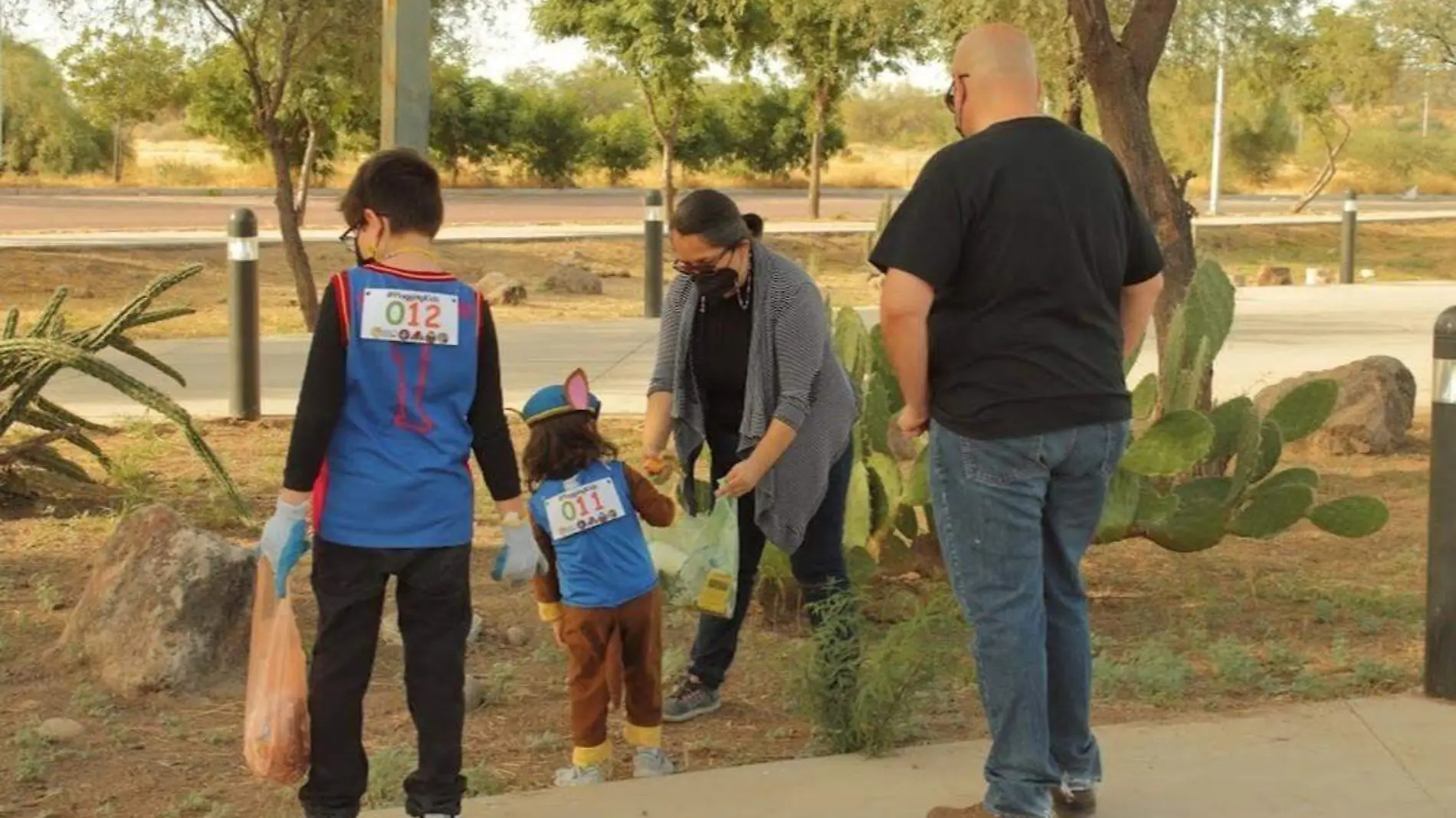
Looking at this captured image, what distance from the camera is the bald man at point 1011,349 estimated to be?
170 inches

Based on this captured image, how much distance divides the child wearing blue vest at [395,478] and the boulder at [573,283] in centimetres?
1755

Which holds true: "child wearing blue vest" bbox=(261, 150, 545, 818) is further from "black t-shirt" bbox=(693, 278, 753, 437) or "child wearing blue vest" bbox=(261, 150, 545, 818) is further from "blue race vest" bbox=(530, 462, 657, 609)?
"black t-shirt" bbox=(693, 278, 753, 437)

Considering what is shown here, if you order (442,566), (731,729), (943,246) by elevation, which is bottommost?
(731,729)

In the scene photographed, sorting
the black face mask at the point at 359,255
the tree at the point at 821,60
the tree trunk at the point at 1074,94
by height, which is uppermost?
the tree at the point at 821,60

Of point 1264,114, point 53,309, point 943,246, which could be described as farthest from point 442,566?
point 1264,114

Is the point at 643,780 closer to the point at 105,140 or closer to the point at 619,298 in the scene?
the point at 619,298

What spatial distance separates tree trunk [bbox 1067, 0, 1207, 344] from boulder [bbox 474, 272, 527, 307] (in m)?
10.2

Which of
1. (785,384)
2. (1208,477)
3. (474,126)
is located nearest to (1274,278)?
(1208,477)

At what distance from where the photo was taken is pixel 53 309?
823 cm

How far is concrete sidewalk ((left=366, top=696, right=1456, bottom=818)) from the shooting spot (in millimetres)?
4898

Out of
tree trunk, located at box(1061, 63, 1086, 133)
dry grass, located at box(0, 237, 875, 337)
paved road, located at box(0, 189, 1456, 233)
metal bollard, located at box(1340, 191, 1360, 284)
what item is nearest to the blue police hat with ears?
tree trunk, located at box(1061, 63, 1086, 133)

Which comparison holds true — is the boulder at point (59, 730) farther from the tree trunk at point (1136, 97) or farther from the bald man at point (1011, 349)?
the tree trunk at point (1136, 97)

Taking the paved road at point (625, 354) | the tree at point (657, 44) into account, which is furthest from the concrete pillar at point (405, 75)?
the tree at point (657, 44)

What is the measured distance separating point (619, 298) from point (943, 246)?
17698mm
